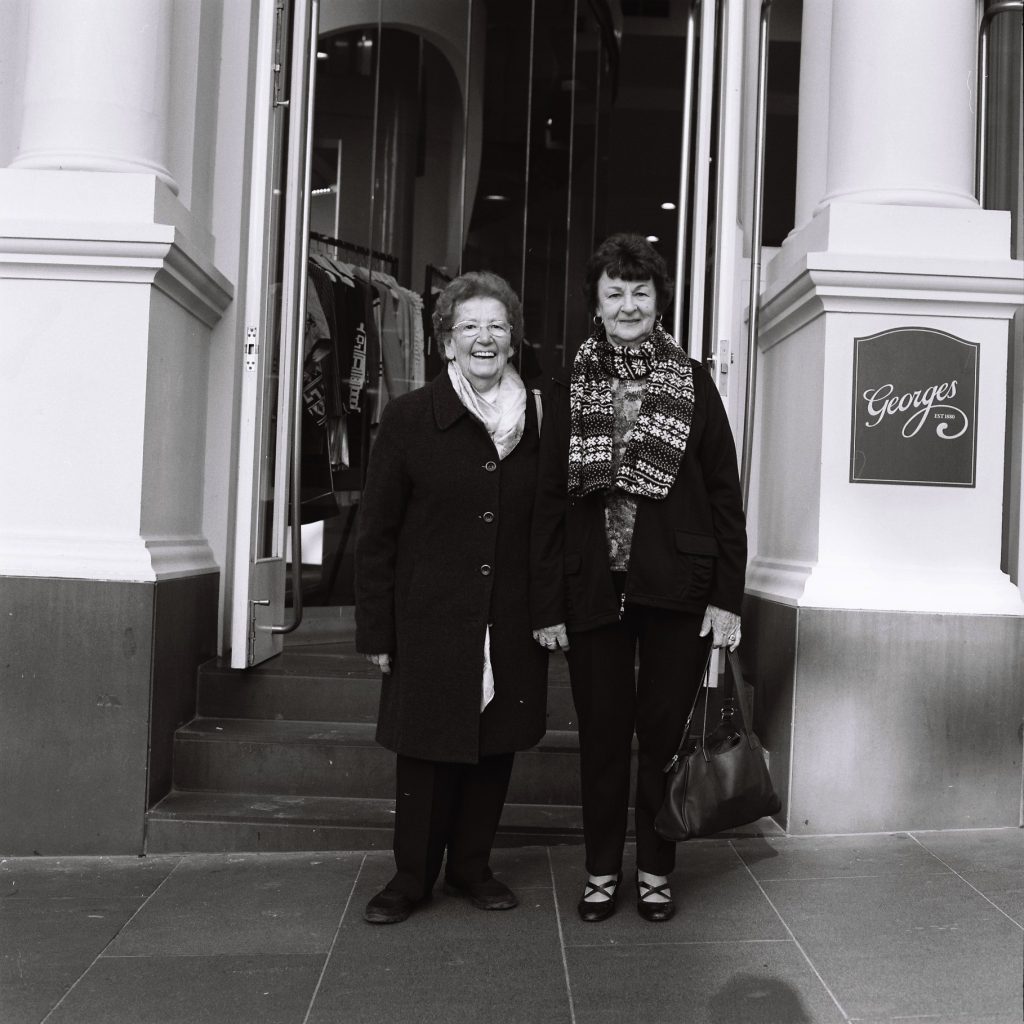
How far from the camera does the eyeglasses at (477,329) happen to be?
11.4 feet

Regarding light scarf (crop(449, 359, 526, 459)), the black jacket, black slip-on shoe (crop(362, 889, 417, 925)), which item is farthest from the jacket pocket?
black slip-on shoe (crop(362, 889, 417, 925))

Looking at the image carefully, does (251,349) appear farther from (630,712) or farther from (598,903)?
(598,903)

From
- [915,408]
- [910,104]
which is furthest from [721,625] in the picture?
[910,104]

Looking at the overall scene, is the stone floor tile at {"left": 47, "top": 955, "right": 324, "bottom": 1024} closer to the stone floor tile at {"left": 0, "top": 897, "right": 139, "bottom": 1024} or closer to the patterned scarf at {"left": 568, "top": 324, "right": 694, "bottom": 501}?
the stone floor tile at {"left": 0, "top": 897, "right": 139, "bottom": 1024}

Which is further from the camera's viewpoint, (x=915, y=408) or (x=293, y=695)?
(x=293, y=695)

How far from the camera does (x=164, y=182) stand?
4.47 meters

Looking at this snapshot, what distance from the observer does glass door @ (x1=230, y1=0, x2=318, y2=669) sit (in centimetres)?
471

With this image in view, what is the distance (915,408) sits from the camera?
14.4ft

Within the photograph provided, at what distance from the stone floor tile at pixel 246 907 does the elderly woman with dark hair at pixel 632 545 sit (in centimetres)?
80

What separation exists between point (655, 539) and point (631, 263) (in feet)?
2.56

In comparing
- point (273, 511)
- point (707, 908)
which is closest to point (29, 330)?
point (273, 511)

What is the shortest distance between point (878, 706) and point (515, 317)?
6.35ft

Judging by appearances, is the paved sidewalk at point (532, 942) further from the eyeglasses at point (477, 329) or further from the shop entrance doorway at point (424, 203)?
the eyeglasses at point (477, 329)

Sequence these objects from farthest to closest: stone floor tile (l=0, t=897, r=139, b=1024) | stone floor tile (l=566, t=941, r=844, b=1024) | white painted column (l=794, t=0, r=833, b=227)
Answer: white painted column (l=794, t=0, r=833, b=227)
stone floor tile (l=0, t=897, r=139, b=1024)
stone floor tile (l=566, t=941, r=844, b=1024)
